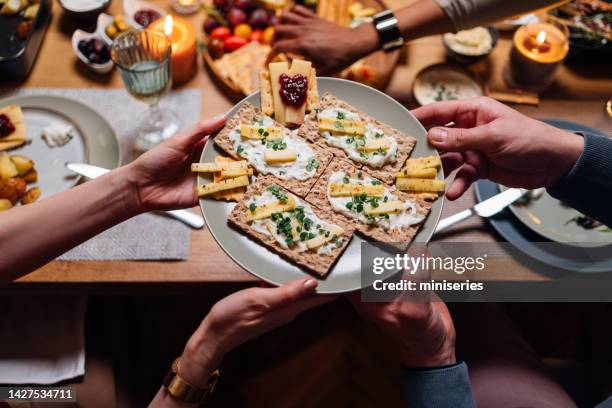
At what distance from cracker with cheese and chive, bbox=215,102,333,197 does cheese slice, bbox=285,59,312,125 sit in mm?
53

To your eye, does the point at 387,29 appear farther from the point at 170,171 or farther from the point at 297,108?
the point at 170,171

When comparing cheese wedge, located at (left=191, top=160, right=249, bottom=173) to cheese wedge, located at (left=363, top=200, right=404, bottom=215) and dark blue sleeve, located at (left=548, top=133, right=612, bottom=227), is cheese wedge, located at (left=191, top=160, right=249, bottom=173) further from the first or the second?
dark blue sleeve, located at (left=548, top=133, right=612, bottom=227)

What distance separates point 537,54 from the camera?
83.1 inches

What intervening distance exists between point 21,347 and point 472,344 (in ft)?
5.35

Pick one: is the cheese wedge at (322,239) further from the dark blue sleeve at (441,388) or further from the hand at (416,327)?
the dark blue sleeve at (441,388)

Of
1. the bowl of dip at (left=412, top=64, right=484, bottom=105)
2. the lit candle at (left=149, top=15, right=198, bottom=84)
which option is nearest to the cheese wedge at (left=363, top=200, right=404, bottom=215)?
the bowl of dip at (left=412, top=64, right=484, bottom=105)

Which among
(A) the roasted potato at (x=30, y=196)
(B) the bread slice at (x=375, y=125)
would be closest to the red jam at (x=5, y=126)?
(A) the roasted potato at (x=30, y=196)

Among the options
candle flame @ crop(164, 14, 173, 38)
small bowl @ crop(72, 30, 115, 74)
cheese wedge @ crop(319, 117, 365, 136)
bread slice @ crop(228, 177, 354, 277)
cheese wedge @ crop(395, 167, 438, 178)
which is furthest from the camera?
small bowl @ crop(72, 30, 115, 74)

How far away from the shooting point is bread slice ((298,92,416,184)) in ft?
5.53

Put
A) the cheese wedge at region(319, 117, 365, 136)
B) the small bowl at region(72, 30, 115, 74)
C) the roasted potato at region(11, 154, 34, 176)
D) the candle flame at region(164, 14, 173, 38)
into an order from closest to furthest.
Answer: the cheese wedge at region(319, 117, 365, 136), the roasted potato at region(11, 154, 34, 176), the candle flame at region(164, 14, 173, 38), the small bowl at region(72, 30, 115, 74)

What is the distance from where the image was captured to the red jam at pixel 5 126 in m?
1.88

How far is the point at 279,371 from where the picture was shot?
2.62m

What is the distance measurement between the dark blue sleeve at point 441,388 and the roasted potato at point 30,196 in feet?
4.66

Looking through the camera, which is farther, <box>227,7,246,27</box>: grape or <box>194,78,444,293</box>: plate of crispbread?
<box>227,7,246,27</box>: grape
